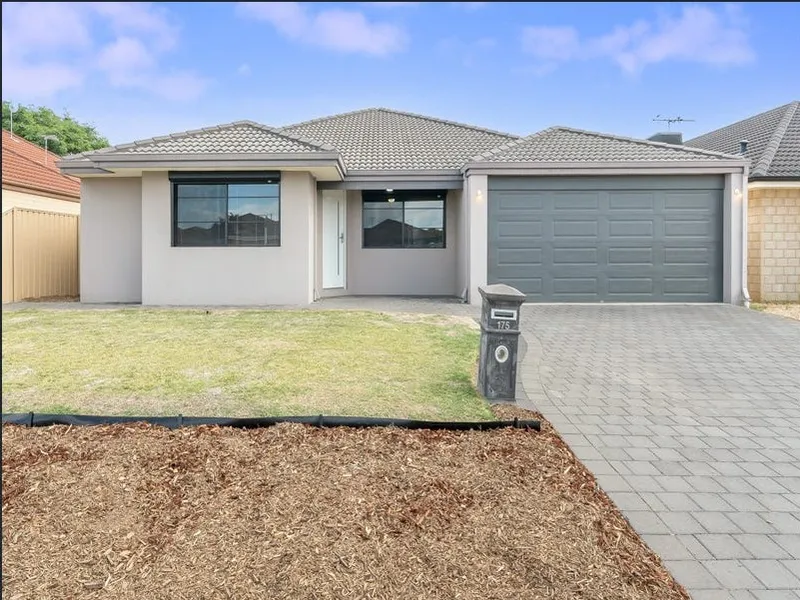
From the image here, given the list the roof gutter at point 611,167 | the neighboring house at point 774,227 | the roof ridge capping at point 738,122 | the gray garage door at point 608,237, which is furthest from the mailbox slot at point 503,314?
the roof ridge capping at point 738,122

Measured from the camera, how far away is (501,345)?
17.6ft

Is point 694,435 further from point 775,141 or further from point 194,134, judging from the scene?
point 775,141

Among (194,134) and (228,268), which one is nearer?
(228,268)

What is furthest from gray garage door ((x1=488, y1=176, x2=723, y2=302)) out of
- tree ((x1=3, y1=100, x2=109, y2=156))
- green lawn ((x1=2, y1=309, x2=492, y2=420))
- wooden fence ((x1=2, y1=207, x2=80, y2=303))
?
tree ((x1=3, y1=100, x2=109, y2=156))

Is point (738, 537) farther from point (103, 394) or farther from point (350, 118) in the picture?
point (350, 118)

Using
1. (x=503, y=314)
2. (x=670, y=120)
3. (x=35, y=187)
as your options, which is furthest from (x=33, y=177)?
(x=670, y=120)

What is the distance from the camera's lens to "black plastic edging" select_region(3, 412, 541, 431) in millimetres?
4383

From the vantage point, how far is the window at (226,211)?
1248 cm

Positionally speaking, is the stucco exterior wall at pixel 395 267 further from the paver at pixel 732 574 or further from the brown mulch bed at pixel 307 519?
the paver at pixel 732 574

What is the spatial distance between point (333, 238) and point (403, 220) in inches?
78.1

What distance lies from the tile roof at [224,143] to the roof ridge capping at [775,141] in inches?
407

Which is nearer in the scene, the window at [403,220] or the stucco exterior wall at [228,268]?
the stucco exterior wall at [228,268]

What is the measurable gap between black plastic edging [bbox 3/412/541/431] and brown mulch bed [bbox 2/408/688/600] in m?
0.14

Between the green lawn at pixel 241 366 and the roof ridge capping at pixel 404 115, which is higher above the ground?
the roof ridge capping at pixel 404 115
